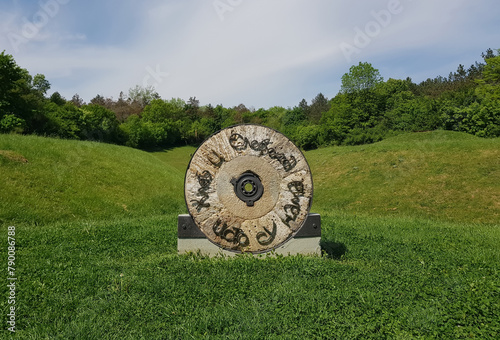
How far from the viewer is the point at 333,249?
8.60 metres

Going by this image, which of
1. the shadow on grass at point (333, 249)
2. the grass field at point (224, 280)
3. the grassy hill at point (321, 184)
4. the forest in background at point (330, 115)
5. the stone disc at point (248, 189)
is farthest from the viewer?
the forest in background at point (330, 115)

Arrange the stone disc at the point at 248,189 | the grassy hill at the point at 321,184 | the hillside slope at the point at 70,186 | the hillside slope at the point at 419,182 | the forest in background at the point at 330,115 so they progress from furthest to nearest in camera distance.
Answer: the forest in background at the point at 330,115 → the hillside slope at the point at 419,182 → the grassy hill at the point at 321,184 → the hillside slope at the point at 70,186 → the stone disc at the point at 248,189

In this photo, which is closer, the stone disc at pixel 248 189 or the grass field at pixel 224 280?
the grass field at pixel 224 280

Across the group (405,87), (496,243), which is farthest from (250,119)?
(496,243)

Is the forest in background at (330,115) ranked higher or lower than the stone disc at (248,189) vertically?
higher

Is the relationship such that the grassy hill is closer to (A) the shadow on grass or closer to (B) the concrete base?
(B) the concrete base

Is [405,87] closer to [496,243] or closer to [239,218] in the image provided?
[496,243]

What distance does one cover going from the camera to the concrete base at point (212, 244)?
737 cm

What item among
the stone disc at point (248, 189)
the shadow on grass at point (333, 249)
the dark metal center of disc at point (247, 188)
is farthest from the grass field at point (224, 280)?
the dark metal center of disc at point (247, 188)

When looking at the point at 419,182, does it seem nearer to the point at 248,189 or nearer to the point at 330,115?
the point at 248,189

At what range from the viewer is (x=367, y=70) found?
45.9 meters

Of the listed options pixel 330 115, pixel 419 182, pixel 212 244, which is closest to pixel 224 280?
pixel 212 244

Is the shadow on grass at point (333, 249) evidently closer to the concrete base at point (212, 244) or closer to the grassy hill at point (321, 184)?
the concrete base at point (212, 244)

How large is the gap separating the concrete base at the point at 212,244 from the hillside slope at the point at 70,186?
7056 millimetres
